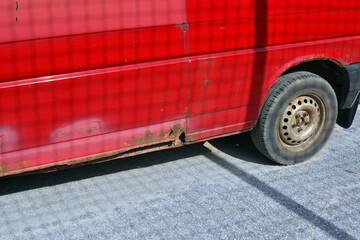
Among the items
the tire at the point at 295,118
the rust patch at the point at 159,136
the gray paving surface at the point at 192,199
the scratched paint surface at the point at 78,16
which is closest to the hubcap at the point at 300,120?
the tire at the point at 295,118

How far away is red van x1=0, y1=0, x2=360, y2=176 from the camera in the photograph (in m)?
A: 3.23

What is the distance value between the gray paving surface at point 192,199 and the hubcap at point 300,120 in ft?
0.93

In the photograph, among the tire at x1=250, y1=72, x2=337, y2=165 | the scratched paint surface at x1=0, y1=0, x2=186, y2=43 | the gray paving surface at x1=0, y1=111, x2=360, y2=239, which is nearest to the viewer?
the scratched paint surface at x1=0, y1=0, x2=186, y2=43

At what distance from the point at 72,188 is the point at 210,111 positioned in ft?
4.55

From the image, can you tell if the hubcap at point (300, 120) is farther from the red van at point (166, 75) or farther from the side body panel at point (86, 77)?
the side body panel at point (86, 77)

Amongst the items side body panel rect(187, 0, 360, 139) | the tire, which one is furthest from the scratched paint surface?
the tire

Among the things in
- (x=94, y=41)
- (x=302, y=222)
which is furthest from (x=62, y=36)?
(x=302, y=222)

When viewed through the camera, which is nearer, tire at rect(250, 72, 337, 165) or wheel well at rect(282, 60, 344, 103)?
tire at rect(250, 72, 337, 165)

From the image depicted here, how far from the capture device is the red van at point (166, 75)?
323 cm

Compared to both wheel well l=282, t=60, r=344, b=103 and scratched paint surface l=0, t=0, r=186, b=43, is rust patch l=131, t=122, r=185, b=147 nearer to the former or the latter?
scratched paint surface l=0, t=0, r=186, b=43

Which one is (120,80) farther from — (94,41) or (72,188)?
(72,188)

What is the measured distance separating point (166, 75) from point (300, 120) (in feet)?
4.93

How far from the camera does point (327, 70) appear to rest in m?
4.56

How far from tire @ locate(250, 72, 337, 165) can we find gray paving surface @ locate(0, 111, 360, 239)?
0.52 feet
